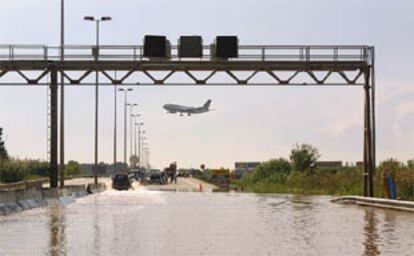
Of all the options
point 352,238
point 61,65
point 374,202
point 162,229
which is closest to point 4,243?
point 162,229

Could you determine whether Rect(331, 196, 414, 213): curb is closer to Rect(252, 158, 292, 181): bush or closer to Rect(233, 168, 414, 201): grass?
Rect(233, 168, 414, 201): grass

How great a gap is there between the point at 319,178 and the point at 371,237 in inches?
2410

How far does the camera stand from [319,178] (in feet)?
272

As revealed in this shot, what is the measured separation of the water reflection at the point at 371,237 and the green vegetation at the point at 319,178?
1446 centimetres

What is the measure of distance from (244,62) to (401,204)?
16245mm

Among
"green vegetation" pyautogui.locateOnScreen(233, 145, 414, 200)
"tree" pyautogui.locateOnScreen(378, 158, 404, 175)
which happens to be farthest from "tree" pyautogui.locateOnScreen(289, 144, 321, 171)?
"tree" pyautogui.locateOnScreen(378, 158, 404, 175)

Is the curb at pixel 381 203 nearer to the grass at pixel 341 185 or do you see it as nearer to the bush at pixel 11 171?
the grass at pixel 341 185

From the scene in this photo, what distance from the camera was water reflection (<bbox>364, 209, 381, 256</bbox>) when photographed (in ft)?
59.4

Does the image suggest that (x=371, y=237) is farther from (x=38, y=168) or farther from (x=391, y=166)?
(x=38, y=168)

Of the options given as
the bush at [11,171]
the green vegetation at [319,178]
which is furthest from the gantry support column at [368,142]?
the bush at [11,171]

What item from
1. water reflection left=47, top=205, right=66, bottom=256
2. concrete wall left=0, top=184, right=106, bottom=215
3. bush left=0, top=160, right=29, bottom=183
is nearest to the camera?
water reflection left=47, top=205, right=66, bottom=256

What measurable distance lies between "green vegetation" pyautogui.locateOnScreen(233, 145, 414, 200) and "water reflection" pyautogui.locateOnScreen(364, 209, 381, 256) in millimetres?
14457

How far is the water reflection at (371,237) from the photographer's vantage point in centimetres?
1811

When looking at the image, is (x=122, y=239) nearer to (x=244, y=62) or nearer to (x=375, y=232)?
(x=375, y=232)
